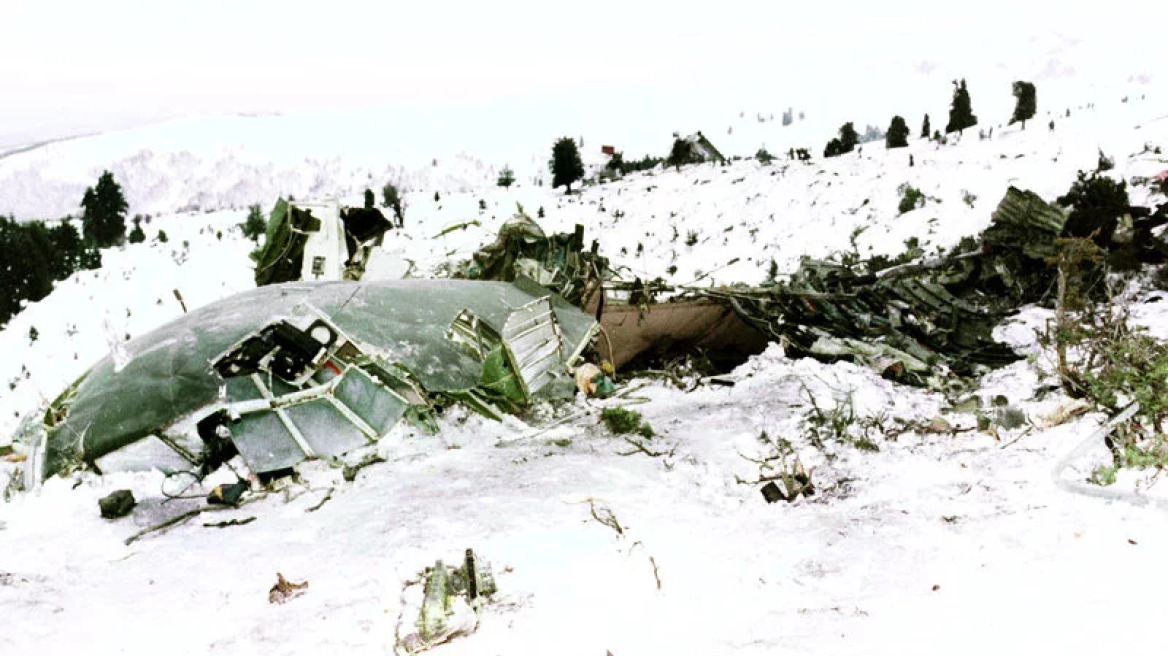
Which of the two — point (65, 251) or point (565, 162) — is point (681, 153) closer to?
point (565, 162)

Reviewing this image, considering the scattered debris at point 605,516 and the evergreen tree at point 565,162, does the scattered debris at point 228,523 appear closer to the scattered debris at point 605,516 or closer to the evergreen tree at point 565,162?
the scattered debris at point 605,516

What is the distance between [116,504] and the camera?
338cm

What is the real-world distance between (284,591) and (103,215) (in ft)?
80.3

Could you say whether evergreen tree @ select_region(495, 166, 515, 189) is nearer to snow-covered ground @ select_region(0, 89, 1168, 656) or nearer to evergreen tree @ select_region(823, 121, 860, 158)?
evergreen tree @ select_region(823, 121, 860, 158)

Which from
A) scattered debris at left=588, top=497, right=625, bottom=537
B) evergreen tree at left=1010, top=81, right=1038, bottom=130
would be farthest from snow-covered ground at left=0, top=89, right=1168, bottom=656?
evergreen tree at left=1010, top=81, right=1038, bottom=130

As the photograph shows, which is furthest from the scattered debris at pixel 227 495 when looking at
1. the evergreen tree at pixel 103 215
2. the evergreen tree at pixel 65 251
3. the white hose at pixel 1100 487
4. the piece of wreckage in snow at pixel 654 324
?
the evergreen tree at pixel 103 215

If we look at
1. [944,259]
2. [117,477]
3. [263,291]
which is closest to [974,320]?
[944,259]

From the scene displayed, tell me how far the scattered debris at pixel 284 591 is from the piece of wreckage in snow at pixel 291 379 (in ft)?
4.45

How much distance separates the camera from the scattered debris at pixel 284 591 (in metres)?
2.51

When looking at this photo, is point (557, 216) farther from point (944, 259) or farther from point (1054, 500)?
point (1054, 500)

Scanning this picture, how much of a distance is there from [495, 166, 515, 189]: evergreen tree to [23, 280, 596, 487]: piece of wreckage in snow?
18309mm

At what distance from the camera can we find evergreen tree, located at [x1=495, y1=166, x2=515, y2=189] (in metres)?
23.2

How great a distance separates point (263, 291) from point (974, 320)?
20.7ft

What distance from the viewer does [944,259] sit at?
7859 millimetres
